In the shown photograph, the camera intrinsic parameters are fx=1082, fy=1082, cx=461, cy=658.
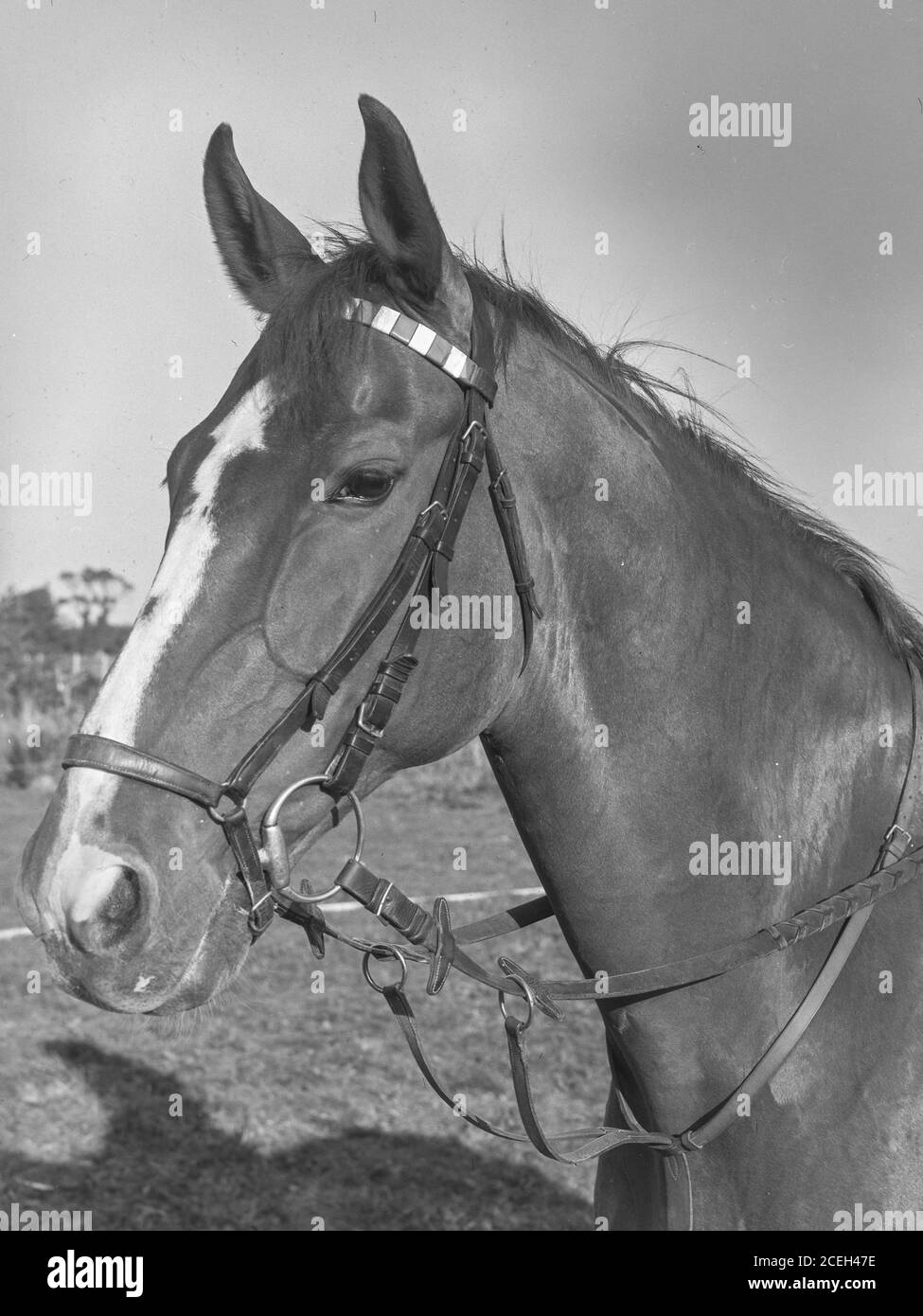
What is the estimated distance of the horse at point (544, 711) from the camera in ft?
6.83

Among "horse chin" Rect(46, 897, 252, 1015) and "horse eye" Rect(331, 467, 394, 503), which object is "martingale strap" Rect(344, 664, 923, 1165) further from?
"horse eye" Rect(331, 467, 394, 503)

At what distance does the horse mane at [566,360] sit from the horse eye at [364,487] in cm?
16

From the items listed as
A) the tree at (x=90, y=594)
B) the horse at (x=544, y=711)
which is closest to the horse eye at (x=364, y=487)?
the horse at (x=544, y=711)

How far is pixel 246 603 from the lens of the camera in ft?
6.92

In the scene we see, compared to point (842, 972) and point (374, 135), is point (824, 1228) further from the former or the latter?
point (374, 135)

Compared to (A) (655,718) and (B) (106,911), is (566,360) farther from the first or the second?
(B) (106,911)

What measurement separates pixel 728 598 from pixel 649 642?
272 millimetres

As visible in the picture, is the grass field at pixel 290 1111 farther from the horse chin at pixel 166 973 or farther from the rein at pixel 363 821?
the horse chin at pixel 166 973

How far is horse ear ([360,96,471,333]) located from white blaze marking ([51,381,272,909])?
445 millimetres

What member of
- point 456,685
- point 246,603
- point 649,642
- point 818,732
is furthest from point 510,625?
point 818,732

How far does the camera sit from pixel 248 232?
278cm

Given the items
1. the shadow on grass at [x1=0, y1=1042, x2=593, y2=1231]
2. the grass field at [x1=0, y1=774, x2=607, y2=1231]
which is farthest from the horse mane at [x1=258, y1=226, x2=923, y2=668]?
the shadow on grass at [x1=0, y1=1042, x2=593, y2=1231]

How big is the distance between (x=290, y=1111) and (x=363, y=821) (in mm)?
5183
